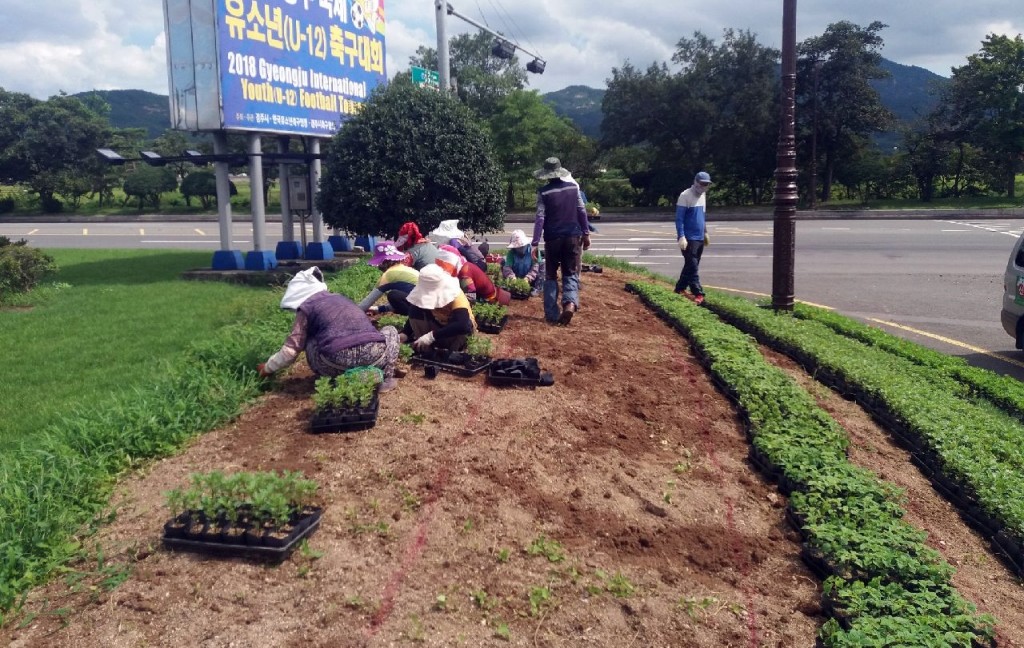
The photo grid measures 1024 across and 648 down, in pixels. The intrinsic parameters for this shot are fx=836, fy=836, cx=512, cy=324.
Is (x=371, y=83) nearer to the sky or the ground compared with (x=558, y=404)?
nearer to the sky

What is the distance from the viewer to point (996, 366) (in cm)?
902

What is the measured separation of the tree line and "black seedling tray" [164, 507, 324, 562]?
33912 millimetres

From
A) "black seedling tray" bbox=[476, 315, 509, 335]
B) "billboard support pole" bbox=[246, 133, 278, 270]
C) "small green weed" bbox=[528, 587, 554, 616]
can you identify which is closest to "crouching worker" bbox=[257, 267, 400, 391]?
"black seedling tray" bbox=[476, 315, 509, 335]

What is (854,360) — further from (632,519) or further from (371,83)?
(371,83)

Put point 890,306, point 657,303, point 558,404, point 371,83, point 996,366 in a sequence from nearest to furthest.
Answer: point 558,404
point 996,366
point 657,303
point 890,306
point 371,83

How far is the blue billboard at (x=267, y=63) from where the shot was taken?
43.7 feet

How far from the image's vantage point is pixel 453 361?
640 cm

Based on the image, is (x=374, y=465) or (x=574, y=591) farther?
(x=374, y=465)

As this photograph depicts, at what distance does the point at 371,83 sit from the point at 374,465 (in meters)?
14.5

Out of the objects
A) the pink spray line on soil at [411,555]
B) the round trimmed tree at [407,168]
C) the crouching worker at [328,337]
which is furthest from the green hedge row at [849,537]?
the round trimmed tree at [407,168]

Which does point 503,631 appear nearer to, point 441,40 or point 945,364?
point 945,364

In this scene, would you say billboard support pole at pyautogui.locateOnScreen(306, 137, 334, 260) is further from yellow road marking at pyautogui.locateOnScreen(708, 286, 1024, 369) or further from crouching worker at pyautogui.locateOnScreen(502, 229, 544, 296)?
yellow road marking at pyautogui.locateOnScreen(708, 286, 1024, 369)

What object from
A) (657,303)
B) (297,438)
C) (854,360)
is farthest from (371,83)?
(297,438)

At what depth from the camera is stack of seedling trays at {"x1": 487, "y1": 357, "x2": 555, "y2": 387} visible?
241 inches
